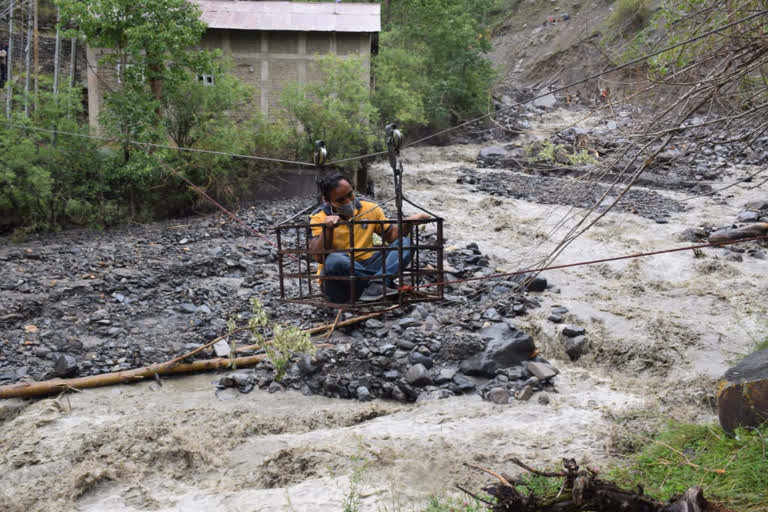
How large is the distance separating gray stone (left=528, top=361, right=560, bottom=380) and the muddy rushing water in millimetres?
204

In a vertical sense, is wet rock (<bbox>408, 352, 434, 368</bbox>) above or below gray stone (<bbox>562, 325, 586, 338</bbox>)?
below

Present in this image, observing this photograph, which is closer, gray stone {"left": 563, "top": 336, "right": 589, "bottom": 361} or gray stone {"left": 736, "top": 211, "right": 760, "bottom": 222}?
gray stone {"left": 563, "top": 336, "right": 589, "bottom": 361}

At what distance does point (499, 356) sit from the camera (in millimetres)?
6730

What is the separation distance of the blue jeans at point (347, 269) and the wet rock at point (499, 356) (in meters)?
1.75

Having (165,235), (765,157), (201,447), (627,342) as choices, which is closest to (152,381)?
(201,447)

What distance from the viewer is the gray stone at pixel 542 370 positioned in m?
6.48

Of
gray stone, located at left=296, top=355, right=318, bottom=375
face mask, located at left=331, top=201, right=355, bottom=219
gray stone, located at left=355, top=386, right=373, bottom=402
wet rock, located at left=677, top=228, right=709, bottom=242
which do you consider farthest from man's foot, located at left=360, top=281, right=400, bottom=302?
wet rock, located at left=677, top=228, right=709, bottom=242

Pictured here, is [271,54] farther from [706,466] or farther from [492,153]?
[706,466]

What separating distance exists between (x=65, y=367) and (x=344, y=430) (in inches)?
123

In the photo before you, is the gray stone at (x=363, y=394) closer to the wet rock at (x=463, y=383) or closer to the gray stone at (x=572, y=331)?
the wet rock at (x=463, y=383)

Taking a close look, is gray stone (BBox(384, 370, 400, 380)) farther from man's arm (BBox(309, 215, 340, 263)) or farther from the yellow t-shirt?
man's arm (BBox(309, 215, 340, 263))

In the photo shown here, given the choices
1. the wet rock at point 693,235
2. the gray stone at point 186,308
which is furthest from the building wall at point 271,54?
the gray stone at point 186,308

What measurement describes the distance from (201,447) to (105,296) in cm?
472

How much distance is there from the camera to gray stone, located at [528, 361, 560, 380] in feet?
21.3
